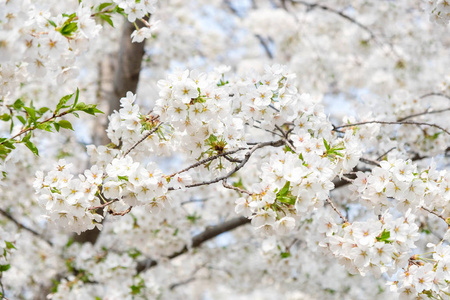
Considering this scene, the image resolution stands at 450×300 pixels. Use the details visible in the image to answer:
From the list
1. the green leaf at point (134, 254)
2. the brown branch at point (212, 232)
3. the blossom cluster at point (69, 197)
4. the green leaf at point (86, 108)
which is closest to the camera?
A: the blossom cluster at point (69, 197)

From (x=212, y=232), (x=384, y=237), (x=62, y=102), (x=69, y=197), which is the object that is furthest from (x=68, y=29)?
(x=212, y=232)

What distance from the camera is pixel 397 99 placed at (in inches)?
133

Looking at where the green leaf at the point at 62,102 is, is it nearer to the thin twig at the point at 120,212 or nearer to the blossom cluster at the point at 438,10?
the thin twig at the point at 120,212

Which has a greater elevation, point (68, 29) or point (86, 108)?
point (68, 29)

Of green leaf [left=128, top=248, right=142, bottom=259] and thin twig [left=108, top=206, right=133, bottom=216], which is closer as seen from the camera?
thin twig [left=108, top=206, right=133, bottom=216]

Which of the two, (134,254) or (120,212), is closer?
(120,212)

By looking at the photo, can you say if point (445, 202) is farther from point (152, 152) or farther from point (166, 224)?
point (166, 224)

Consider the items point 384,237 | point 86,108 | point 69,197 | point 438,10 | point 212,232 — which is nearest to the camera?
point 384,237

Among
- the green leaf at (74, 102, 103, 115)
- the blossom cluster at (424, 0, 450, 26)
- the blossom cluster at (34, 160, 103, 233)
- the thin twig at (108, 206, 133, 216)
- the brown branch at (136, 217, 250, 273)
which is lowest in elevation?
the brown branch at (136, 217, 250, 273)

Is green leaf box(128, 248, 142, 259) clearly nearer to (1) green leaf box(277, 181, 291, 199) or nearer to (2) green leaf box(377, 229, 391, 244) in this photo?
(1) green leaf box(277, 181, 291, 199)

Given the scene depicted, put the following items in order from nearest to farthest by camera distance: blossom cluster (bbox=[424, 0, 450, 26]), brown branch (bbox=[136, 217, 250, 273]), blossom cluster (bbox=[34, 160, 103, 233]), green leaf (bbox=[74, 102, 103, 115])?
blossom cluster (bbox=[34, 160, 103, 233]) → green leaf (bbox=[74, 102, 103, 115]) → blossom cluster (bbox=[424, 0, 450, 26]) → brown branch (bbox=[136, 217, 250, 273])

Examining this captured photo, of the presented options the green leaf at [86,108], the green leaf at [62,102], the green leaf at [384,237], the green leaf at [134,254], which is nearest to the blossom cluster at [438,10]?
the green leaf at [384,237]

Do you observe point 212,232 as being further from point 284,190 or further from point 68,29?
point 68,29

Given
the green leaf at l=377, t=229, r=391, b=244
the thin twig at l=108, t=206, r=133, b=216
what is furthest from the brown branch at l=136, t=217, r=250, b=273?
the green leaf at l=377, t=229, r=391, b=244
